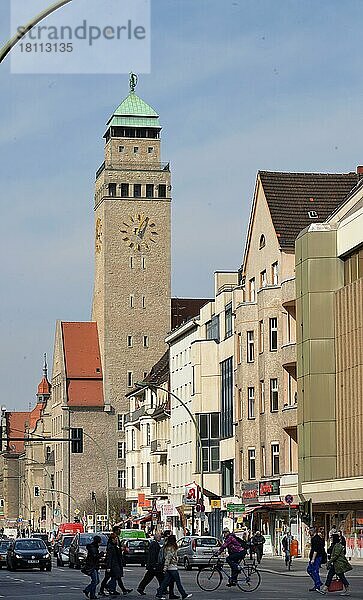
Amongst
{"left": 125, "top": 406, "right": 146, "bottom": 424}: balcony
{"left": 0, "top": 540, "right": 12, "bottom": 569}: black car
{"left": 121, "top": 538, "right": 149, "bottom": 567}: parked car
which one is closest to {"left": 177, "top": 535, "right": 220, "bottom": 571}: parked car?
{"left": 121, "top": 538, "right": 149, "bottom": 567}: parked car

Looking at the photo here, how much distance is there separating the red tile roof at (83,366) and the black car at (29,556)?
8532cm

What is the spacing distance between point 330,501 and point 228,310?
22.8 m

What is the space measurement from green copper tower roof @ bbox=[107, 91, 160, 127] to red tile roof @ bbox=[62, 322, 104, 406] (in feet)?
67.7

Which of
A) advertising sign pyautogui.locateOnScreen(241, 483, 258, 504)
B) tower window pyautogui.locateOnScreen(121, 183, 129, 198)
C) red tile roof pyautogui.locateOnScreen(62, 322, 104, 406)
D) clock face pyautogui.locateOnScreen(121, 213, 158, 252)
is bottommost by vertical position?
advertising sign pyautogui.locateOnScreen(241, 483, 258, 504)

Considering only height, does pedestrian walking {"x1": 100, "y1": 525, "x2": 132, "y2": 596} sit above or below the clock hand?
below

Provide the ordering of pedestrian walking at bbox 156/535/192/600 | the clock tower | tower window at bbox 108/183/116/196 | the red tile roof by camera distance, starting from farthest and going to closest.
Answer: the red tile roof, tower window at bbox 108/183/116/196, the clock tower, pedestrian walking at bbox 156/535/192/600

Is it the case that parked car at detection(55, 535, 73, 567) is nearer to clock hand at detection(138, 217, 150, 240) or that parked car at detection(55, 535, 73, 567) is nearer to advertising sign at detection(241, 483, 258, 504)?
advertising sign at detection(241, 483, 258, 504)

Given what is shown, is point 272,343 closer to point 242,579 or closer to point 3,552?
point 3,552

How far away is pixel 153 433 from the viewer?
113438 millimetres

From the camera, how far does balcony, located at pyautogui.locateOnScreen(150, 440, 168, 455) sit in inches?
4240

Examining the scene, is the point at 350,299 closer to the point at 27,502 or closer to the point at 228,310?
the point at 228,310

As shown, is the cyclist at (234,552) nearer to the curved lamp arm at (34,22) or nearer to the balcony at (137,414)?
the curved lamp arm at (34,22)

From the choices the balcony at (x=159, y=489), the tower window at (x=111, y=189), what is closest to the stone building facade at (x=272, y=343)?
the balcony at (x=159, y=489)

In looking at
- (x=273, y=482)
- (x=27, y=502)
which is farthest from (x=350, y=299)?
(x=27, y=502)
